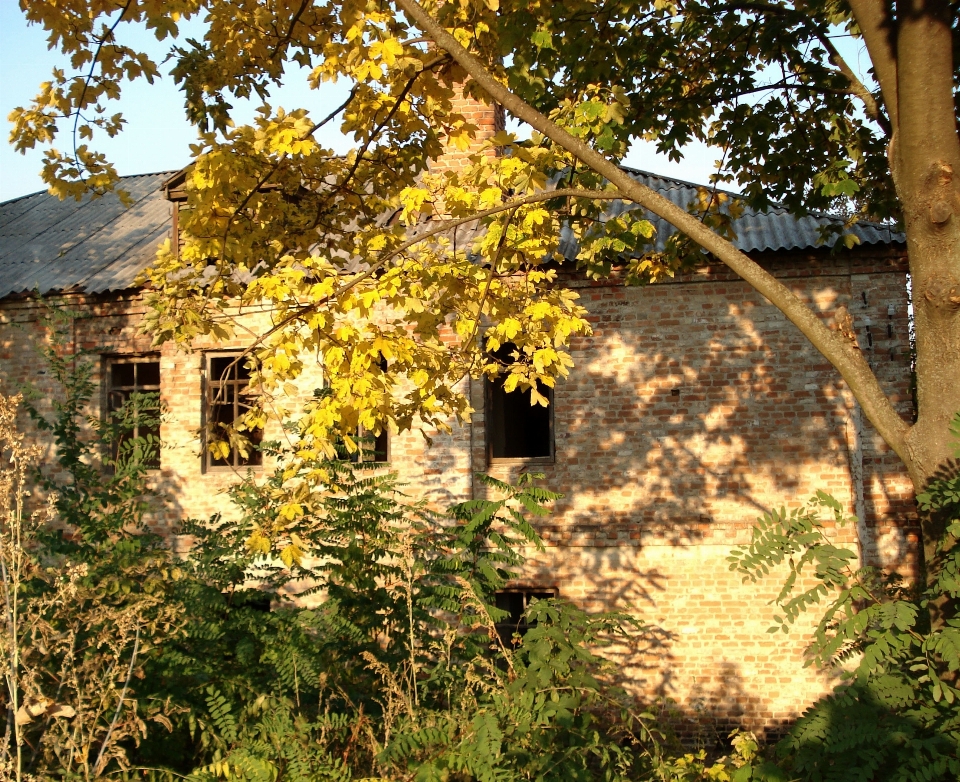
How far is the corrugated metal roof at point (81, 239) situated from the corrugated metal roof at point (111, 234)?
1 cm

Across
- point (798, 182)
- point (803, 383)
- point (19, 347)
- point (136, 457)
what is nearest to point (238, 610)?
point (136, 457)

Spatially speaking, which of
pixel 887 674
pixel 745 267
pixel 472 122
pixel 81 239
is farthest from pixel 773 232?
pixel 81 239

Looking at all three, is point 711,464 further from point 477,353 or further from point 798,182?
point 477,353

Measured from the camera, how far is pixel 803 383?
1018 cm

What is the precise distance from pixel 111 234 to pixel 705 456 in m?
8.70

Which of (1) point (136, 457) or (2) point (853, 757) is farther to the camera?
(1) point (136, 457)

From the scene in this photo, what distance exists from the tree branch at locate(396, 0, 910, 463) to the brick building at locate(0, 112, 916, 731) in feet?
16.9

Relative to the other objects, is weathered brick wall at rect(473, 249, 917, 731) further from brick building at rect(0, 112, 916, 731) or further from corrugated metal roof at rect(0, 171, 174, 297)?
corrugated metal roof at rect(0, 171, 174, 297)

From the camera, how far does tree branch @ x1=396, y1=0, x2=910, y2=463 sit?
188 inches

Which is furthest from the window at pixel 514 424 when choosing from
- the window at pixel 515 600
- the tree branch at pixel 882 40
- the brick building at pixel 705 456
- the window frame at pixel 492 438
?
the tree branch at pixel 882 40

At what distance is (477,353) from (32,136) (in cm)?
306

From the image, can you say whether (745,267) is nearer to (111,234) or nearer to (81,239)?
(111,234)

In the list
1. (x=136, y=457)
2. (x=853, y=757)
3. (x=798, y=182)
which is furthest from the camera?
(x=798, y=182)

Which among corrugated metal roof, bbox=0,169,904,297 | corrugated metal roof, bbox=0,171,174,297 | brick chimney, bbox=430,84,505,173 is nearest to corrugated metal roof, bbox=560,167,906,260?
corrugated metal roof, bbox=0,169,904,297
